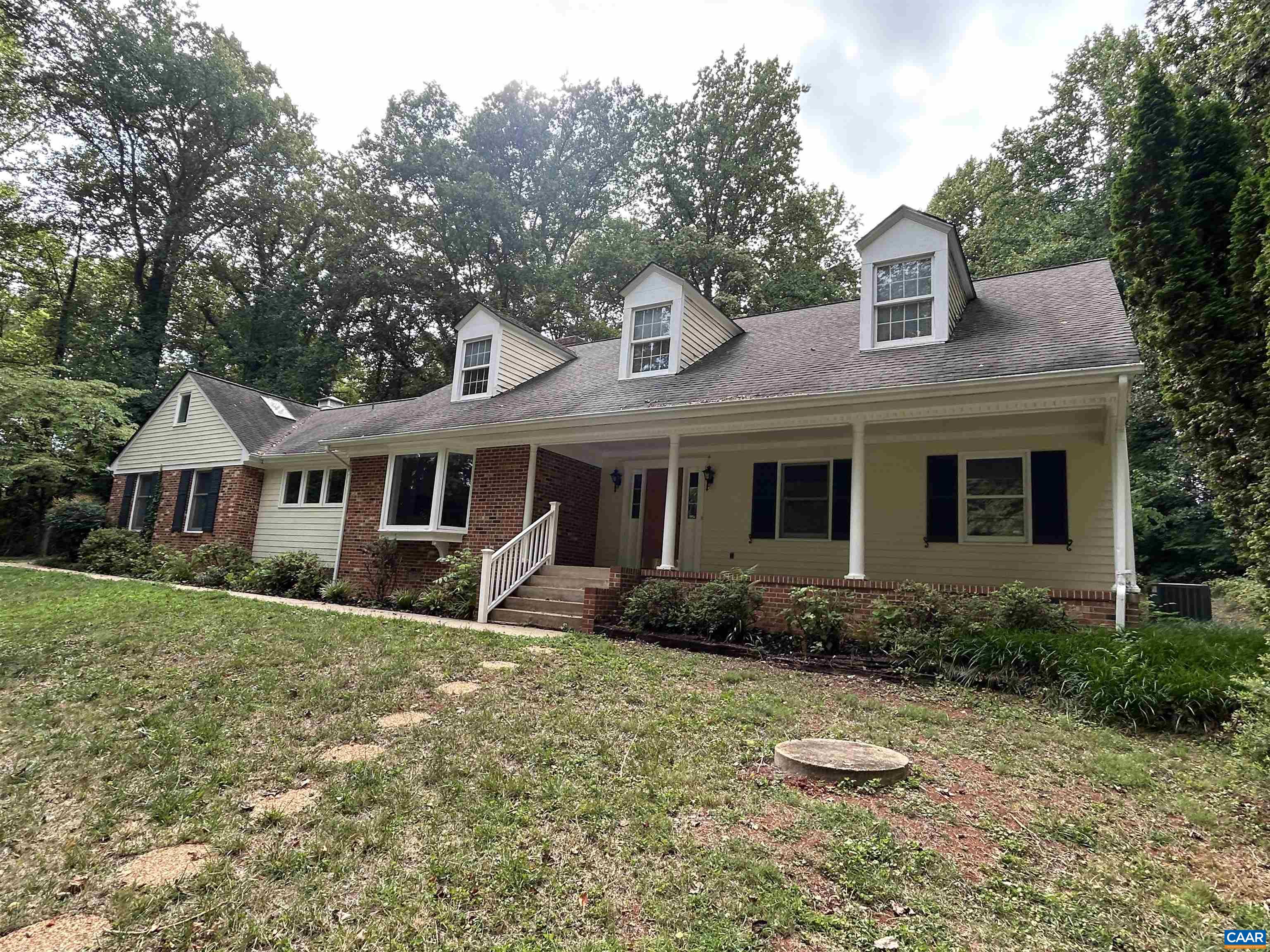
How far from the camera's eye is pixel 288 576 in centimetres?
1298

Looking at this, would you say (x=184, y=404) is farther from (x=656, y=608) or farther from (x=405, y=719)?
(x=405, y=719)

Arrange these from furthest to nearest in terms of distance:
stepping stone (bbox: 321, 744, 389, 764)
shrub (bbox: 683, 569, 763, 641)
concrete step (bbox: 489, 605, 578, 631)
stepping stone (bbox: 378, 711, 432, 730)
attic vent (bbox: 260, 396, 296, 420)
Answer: attic vent (bbox: 260, 396, 296, 420) → concrete step (bbox: 489, 605, 578, 631) → shrub (bbox: 683, 569, 763, 641) → stepping stone (bbox: 378, 711, 432, 730) → stepping stone (bbox: 321, 744, 389, 764)

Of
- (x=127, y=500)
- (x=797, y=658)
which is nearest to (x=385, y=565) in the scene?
(x=797, y=658)

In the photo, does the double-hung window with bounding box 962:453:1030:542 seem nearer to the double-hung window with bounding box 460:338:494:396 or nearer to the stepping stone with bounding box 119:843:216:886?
the stepping stone with bounding box 119:843:216:886

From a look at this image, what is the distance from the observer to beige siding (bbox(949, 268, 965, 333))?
8922 millimetres

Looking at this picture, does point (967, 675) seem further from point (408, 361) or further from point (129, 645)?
point (408, 361)

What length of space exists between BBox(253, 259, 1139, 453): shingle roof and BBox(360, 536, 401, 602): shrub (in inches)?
85.2

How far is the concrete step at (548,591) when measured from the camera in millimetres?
9453

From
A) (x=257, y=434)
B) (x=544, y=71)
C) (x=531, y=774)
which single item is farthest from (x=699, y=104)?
(x=531, y=774)

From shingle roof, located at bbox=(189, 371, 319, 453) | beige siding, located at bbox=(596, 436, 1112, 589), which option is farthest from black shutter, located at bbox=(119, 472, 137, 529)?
beige siding, located at bbox=(596, 436, 1112, 589)

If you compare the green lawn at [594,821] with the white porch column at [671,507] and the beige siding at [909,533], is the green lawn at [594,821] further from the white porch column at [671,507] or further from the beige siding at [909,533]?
the white porch column at [671,507]

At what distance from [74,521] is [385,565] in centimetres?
1293

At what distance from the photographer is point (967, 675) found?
6113 mm

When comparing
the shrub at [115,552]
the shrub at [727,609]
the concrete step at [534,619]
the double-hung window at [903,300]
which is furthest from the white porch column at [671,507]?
the shrub at [115,552]
